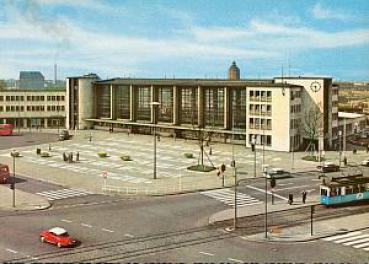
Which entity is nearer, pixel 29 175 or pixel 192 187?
pixel 192 187

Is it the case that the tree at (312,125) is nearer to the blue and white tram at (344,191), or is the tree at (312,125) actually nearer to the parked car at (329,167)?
the parked car at (329,167)

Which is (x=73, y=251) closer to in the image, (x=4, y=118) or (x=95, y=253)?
(x=95, y=253)

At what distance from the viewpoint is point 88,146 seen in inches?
4178

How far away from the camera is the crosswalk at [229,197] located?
56094mm

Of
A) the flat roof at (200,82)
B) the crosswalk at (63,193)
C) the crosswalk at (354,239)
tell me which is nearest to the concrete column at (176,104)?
the flat roof at (200,82)

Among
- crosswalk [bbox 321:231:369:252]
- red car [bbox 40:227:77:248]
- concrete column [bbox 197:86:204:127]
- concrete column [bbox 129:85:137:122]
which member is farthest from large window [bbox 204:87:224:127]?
red car [bbox 40:227:77:248]

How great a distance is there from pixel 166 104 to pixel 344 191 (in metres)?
74.4

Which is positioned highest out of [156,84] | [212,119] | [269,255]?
[156,84]

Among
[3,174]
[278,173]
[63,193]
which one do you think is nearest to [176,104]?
[278,173]

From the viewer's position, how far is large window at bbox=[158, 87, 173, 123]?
123500 mm

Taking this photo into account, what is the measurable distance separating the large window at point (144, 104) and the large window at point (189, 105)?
11.8 meters

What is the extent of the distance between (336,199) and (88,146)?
63119 mm

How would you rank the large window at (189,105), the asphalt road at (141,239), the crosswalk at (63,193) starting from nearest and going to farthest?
the asphalt road at (141,239), the crosswalk at (63,193), the large window at (189,105)

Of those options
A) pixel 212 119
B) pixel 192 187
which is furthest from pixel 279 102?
pixel 192 187
